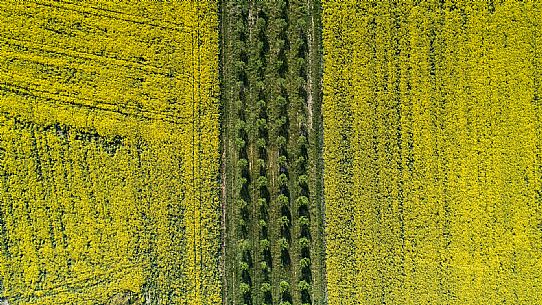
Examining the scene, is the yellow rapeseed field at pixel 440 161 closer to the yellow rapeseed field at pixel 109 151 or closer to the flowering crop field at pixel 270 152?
the flowering crop field at pixel 270 152

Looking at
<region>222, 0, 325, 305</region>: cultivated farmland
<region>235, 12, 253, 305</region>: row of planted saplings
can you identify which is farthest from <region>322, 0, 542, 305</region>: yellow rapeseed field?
<region>235, 12, 253, 305</region>: row of planted saplings

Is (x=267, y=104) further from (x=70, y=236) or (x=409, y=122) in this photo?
(x=70, y=236)

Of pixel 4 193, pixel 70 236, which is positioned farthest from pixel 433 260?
pixel 4 193

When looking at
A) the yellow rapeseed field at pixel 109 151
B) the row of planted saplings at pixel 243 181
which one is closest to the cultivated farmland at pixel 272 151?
the row of planted saplings at pixel 243 181

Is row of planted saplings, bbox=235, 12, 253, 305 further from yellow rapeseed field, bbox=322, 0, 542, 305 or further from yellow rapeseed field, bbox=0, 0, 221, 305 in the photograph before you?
yellow rapeseed field, bbox=322, 0, 542, 305

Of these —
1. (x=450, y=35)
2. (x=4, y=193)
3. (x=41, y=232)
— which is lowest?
(x=41, y=232)

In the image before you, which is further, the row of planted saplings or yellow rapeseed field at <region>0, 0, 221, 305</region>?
the row of planted saplings
